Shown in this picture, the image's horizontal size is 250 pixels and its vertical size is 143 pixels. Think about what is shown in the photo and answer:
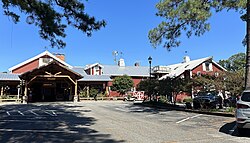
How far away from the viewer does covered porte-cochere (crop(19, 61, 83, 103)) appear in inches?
1329

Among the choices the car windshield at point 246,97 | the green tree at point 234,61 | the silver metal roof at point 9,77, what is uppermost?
the green tree at point 234,61

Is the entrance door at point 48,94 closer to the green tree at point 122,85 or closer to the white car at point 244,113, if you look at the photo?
the green tree at point 122,85

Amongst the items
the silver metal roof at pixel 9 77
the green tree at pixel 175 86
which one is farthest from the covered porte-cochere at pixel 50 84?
the green tree at pixel 175 86

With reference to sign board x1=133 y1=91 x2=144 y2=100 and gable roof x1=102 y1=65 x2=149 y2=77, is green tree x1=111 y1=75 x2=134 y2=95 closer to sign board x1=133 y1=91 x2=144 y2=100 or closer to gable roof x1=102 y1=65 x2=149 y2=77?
sign board x1=133 y1=91 x2=144 y2=100

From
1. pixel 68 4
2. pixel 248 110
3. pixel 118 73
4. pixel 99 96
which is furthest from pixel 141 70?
pixel 248 110

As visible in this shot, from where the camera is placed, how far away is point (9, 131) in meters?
10.0

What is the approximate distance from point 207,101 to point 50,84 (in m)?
24.3

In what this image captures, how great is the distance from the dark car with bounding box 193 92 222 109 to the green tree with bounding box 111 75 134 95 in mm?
18218

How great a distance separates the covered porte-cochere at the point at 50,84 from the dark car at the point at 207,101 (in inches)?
669

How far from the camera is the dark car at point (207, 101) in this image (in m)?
20.3

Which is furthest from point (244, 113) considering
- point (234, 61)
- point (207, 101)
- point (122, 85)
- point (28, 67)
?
point (234, 61)

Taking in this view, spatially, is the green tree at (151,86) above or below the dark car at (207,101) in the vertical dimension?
above

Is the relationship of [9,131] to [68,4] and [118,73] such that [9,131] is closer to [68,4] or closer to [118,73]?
[68,4]

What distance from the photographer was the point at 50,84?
3931 centimetres
